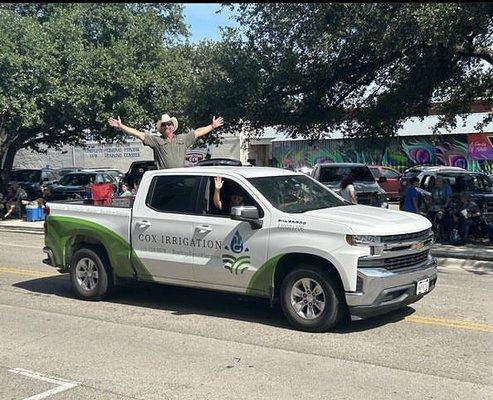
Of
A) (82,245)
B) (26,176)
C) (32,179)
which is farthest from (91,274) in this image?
(26,176)

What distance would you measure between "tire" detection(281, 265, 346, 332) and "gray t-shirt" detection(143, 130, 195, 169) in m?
2.78

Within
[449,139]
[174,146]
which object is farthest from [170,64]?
[449,139]

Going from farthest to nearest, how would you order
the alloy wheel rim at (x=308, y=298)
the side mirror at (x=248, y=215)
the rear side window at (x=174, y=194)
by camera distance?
the rear side window at (x=174, y=194) → the side mirror at (x=248, y=215) → the alloy wheel rim at (x=308, y=298)

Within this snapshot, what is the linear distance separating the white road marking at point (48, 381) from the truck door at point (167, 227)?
2342mm

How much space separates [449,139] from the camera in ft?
110

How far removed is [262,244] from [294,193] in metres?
0.86

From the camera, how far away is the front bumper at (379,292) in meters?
6.47

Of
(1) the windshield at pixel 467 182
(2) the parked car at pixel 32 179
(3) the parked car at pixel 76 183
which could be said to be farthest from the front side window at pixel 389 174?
(2) the parked car at pixel 32 179

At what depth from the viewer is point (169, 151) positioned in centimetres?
894

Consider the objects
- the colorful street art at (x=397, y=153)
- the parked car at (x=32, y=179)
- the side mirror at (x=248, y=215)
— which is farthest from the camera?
the colorful street art at (x=397, y=153)

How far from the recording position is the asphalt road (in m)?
5.21

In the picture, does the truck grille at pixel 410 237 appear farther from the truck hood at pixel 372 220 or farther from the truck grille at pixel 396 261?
the truck grille at pixel 396 261

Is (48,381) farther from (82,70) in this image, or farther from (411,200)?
(82,70)

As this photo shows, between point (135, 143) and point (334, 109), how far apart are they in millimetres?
28371
